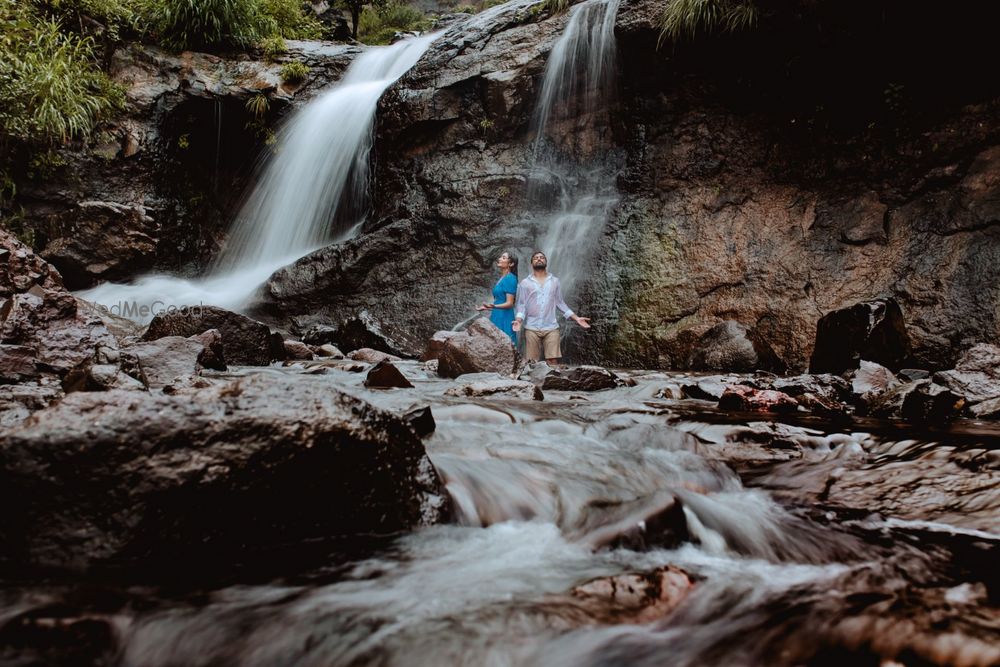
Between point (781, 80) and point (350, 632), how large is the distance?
33.7 feet

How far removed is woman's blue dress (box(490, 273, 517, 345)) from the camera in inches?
346

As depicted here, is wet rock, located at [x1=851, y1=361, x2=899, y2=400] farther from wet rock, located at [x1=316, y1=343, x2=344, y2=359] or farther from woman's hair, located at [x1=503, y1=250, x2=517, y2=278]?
wet rock, located at [x1=316, y1=343, x2=344, y2=359]

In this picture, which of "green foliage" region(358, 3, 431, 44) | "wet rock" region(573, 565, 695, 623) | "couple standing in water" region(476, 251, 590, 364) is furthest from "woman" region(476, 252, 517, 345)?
"green foliage" region(358, 3, 431, 44)

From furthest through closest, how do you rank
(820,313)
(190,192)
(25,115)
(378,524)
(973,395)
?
1. (190,192)
2. (25,115)
3. (820,313)
4. (973,395)
5. (378,524)

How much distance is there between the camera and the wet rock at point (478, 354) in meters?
7.28

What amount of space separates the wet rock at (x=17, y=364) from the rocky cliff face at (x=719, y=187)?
20.2 feet

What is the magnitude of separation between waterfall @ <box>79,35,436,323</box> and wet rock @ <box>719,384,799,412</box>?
903cm

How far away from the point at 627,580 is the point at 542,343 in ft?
22.4

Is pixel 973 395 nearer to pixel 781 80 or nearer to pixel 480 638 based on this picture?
pixel 480 638

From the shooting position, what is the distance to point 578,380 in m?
6.31

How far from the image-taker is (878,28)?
842cm

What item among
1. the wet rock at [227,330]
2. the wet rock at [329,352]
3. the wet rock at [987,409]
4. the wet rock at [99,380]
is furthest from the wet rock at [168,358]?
the wet rock at [987,409]

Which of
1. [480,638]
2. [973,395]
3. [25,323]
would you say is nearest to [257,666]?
[480,638]

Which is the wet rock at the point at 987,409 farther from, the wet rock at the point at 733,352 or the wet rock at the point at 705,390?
the wet rock at the point at 733,352
